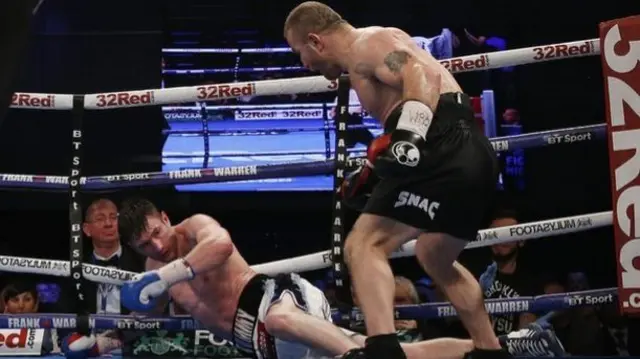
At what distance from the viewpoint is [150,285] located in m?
3.20

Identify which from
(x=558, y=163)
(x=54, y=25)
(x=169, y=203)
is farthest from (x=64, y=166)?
(x=558, y=163)

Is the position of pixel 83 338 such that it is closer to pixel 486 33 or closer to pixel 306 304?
pixel 306 304

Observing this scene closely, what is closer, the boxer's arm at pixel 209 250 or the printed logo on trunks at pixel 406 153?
the printed logo on trunks at pixel 406 153

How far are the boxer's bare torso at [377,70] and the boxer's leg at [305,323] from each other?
2.14 feet

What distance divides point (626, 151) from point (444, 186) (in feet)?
2.69

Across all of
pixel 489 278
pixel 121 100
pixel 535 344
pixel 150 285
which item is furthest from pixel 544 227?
pixel 121 100

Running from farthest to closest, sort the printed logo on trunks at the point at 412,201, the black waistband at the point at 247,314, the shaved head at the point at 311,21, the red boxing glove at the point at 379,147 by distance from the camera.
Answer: the black waistband at the point at 247,314
the shaved head at the point at 311,21
the printed logo on trunks at the point at 412,201
the red boxing glove at the point at 379,147

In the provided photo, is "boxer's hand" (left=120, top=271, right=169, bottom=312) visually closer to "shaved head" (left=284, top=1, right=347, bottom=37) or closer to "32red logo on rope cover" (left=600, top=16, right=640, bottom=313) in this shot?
"shaved head" (left=284, top=1, right=347, bottom=37)

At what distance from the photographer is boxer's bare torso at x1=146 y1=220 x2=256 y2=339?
347 cm

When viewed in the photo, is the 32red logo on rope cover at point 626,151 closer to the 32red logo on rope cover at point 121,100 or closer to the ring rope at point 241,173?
the ring rope at point 241,173

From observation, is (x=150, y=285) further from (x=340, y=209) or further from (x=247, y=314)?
(x=340, y=209)

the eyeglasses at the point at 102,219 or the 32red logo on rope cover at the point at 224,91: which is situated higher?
the 32red logo on rope cover at the point at 224,91

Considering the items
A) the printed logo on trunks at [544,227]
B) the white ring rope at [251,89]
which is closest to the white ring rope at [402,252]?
the printed logo on trunks at [544,227]

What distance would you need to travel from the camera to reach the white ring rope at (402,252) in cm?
364
